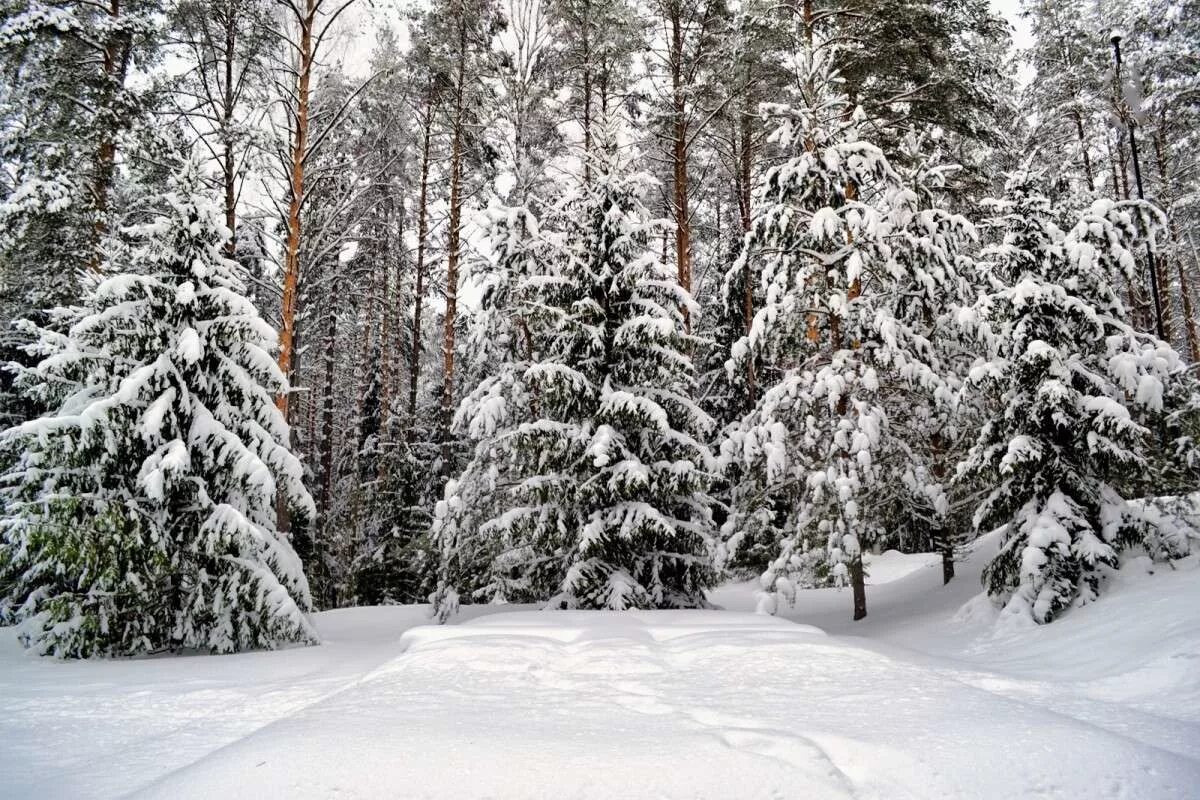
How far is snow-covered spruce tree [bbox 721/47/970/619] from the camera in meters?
8.69

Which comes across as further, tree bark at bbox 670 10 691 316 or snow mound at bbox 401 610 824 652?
tree bark at bbox 670 10 691 316

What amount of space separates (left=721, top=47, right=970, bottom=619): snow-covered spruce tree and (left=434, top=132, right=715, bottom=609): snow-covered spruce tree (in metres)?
0.95

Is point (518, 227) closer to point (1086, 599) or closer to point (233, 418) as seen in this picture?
point (233, 418)

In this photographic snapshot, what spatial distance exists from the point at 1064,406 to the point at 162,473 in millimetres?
9869

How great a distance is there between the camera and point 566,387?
9.59 m

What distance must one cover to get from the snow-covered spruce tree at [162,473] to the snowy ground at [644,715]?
0.65 m

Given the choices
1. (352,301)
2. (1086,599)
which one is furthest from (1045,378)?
(352,301)

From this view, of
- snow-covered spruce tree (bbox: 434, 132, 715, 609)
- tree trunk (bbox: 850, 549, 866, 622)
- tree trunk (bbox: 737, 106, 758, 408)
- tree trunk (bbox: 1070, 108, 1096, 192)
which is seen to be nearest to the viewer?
snow-covered spruce tree (bbox: 434, 132, 715, 609)

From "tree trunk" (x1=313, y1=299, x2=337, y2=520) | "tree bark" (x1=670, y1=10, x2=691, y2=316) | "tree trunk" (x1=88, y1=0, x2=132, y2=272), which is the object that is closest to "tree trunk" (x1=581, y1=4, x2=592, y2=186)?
"tree bark" (x1=670, y1=10, x2=691, y2=316)

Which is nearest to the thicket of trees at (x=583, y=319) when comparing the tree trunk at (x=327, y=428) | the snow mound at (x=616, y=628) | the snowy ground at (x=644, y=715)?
the snowy ground at (x=644, y=715)

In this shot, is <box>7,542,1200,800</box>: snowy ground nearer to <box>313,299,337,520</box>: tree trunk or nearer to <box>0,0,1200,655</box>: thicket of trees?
<box>0,0,1200,655</box>: thicket of trees

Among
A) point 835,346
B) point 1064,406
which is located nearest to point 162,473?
point 835,346

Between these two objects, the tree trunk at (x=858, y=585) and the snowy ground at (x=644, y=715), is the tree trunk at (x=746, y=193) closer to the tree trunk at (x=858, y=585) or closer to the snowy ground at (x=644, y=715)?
the tree trunk at (x=858, y=585)

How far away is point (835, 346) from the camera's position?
9508mm
